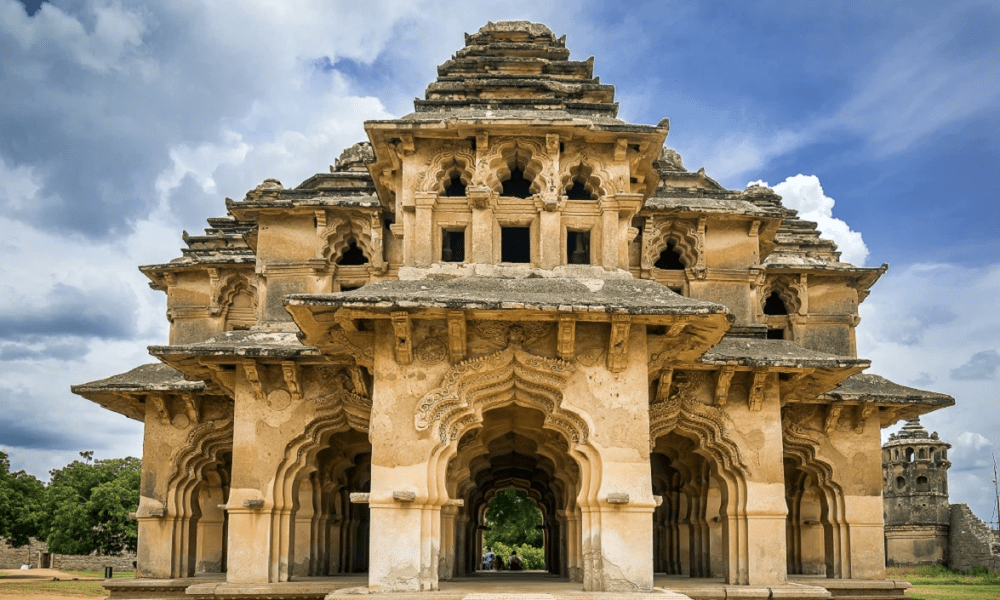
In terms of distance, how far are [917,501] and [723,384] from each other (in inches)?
1283

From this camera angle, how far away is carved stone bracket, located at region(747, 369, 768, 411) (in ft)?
53.4

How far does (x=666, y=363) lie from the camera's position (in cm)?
1498

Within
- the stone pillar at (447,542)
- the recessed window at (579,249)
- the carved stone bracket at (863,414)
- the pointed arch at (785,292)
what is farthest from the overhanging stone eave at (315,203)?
the carved stone bracket at (863,414)

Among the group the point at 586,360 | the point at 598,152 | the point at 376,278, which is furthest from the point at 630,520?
the point at 376,278

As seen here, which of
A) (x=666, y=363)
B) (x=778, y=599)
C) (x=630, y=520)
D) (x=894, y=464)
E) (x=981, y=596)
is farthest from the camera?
(x=894, y=464)

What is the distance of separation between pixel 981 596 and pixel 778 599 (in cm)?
1670

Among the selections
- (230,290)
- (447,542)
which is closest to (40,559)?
(230,290)

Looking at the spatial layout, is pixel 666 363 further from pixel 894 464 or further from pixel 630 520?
pixel 894 464

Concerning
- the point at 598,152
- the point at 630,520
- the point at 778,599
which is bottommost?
the point at 778,599

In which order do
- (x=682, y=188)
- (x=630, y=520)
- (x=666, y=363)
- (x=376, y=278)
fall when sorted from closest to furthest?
1. (x=630, y=520)
2. (x=666, y=363)
3. (x=376, y=278)
4. (x=682, y=188)

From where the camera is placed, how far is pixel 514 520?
4219 cm

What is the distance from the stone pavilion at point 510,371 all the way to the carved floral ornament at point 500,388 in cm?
3

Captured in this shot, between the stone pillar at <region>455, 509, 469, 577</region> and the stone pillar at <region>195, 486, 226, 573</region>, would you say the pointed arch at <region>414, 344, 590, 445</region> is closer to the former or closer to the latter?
the stone pillar at <region>455, 509, 469, 577</region>

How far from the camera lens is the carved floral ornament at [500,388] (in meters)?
12.8
